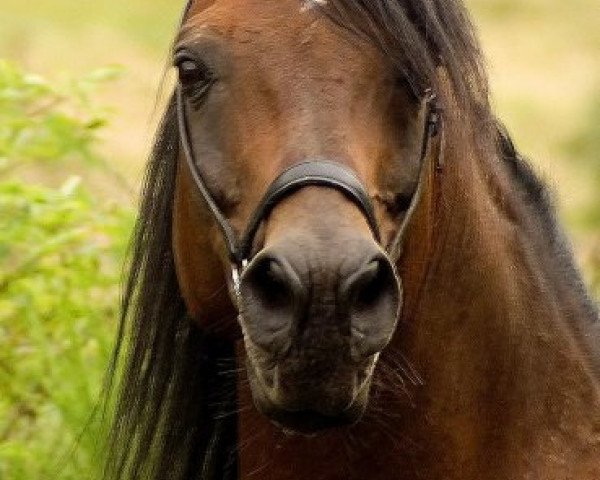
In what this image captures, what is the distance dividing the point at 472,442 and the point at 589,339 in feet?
1.02

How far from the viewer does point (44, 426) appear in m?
4.05

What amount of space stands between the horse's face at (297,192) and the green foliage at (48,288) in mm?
1172

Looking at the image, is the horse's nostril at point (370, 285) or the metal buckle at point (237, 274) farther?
the metal buckle at point (237, 274)

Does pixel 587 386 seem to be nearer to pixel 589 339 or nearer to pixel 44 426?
pixel 589 339

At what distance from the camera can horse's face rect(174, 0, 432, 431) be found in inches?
89.8

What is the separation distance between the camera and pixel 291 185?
2385 millimetres

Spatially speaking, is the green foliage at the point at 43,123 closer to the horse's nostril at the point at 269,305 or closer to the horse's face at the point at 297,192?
the horse's face at the point at 297,192

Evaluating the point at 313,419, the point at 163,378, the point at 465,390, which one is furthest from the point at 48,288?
the point at 313,419

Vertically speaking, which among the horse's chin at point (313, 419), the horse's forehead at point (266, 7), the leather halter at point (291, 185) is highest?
the horse's forehead at point (266, 7)

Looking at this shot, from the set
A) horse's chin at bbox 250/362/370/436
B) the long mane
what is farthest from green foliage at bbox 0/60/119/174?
horse's chin at bbox 250/362/370/436

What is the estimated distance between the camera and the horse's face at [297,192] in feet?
7.48

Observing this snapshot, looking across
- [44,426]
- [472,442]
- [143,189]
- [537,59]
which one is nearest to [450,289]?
[472,442]

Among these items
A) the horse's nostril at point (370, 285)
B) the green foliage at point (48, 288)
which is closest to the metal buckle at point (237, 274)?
the horse's nostril at point (370, 285)

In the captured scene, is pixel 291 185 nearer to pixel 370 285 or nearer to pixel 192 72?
pixel 370 285
